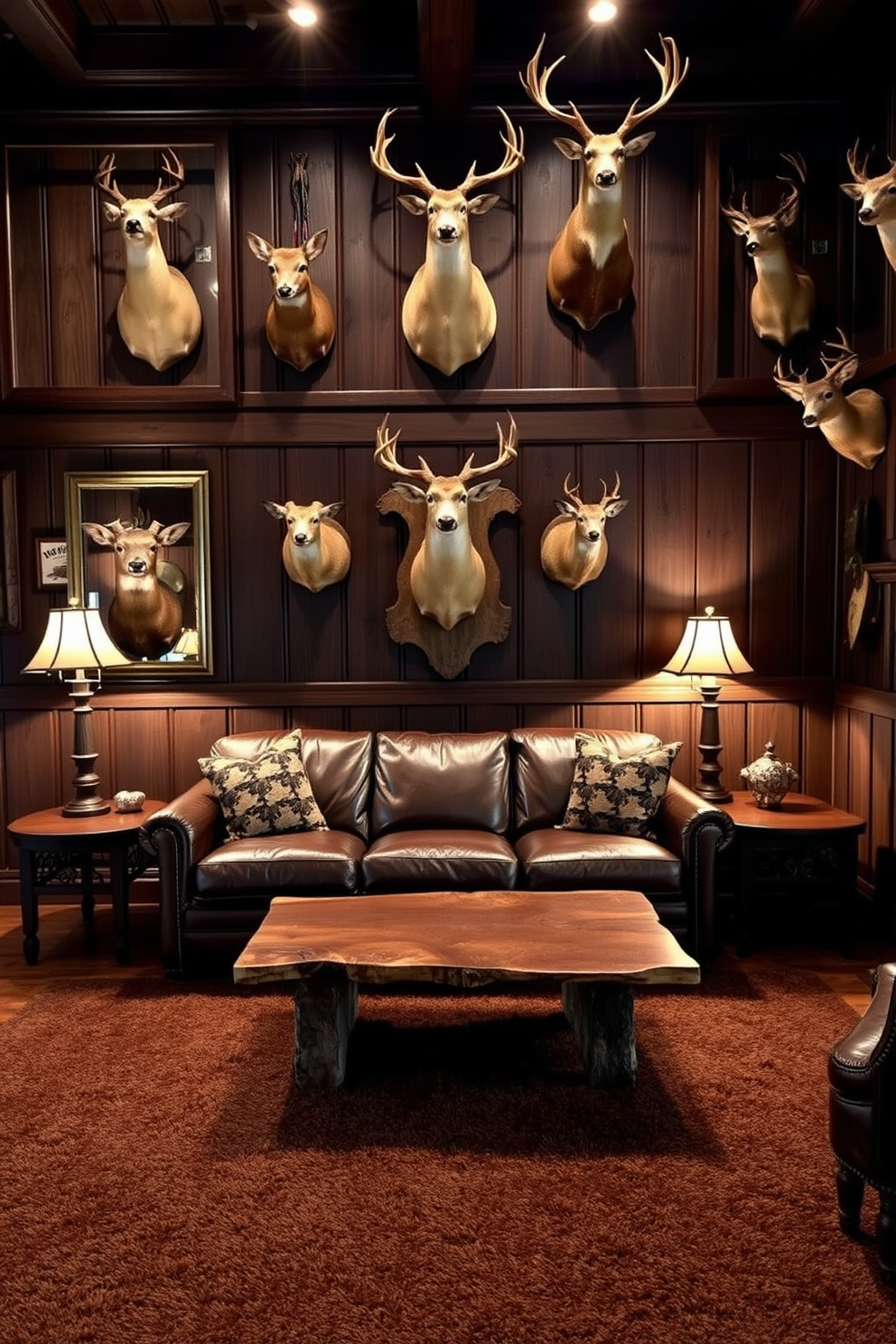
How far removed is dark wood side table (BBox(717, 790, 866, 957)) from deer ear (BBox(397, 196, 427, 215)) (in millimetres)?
2863

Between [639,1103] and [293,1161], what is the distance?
99cm

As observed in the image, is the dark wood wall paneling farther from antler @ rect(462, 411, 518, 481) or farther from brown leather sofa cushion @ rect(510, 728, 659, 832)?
brown leather sofa cushion @ rect(510, 728, 659, 832)

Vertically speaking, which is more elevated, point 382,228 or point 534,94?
point 534,94

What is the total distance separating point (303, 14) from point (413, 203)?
32.5 inches

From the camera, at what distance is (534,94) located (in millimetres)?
4328

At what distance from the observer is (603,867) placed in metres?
3.95

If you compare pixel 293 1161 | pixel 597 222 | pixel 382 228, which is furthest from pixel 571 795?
pixel 382 228

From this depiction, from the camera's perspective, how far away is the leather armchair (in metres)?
2.19

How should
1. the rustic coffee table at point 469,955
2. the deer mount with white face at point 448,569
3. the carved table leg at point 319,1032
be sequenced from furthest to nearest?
the deer mount with white face at point 448,569
the carved table leg at point 319,1032
the rustic coffee table at point 469,955

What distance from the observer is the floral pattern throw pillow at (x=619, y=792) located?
4234 millimetres

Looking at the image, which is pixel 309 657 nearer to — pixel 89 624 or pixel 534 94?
pixel 89 624

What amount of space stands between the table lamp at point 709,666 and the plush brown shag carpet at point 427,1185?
115 cm

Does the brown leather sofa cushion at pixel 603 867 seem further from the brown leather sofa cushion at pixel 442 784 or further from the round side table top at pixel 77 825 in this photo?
the round side table top at pixel 77 825

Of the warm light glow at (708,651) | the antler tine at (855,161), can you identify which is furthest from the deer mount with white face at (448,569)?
the antler tine at (855,161)
